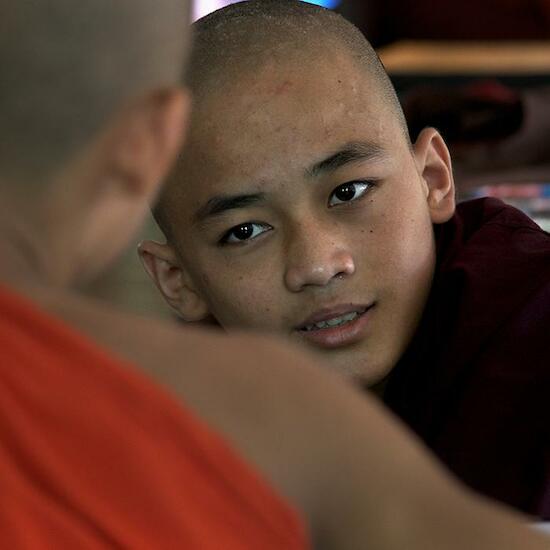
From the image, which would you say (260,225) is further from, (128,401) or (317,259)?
(128,401)

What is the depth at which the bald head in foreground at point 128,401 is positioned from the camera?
2.31ft

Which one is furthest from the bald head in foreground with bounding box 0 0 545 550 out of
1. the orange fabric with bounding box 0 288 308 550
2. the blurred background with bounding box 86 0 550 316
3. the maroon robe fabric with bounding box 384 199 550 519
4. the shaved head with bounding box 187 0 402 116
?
the blurred background with bounding box 86 0 550 316

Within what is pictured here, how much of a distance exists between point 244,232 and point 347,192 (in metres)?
0.11

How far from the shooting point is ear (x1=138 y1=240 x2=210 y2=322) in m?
1.60

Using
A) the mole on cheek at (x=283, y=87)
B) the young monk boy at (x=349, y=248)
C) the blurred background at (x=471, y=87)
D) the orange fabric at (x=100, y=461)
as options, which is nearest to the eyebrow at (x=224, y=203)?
the young monk boy at (x=349, y=248)

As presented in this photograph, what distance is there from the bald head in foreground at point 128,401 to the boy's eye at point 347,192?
0.65 m

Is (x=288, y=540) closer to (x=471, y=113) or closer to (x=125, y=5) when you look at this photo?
(x=125, y=5)

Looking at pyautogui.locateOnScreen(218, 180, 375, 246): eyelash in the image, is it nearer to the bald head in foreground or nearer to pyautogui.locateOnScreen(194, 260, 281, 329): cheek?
pyautogui.locateOnScreen(194, 260, 281, 329): cheek

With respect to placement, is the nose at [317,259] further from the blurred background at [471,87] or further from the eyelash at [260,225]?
the blurred background at [471,87]

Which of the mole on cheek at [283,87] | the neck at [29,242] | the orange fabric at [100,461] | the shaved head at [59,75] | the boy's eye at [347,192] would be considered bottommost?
the boy's eye at [347,192]

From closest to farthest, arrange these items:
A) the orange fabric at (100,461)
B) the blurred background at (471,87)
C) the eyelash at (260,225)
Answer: the orange fabric at (100,461), the eyelash at (260,225), the blurred background at (471,87)

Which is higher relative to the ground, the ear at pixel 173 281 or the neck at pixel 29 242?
the neck at pixel 29 242

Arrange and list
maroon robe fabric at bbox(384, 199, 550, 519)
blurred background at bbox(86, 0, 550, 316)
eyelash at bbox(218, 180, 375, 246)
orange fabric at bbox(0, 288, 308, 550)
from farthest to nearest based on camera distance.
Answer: blurred background at bbox(86, 0, 550, 316) < eyelash at bbox(218, 180, 375, 246) < maroon robe fabric at bbox(384, 199, 550, 519) < orange fabric at bbox(0, 288, 308, 550)

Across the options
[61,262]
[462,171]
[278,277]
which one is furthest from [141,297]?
[61,262]
